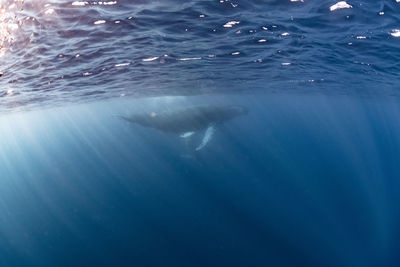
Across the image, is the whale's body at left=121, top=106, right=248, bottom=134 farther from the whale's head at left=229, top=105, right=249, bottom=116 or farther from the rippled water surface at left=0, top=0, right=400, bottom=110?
the rippled water surface at left=0, top=0, right=400, bottom=110

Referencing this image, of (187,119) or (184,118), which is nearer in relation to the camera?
(184,118)

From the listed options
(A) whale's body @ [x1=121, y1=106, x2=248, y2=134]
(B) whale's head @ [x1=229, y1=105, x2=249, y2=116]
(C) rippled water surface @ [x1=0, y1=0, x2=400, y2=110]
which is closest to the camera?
(C) rippled water surface @ [x1=0, y1=0, x2=400, y2=110]

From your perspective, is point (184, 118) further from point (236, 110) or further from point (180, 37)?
point (180, 37)

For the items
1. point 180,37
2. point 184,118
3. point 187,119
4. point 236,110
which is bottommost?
point 236,110

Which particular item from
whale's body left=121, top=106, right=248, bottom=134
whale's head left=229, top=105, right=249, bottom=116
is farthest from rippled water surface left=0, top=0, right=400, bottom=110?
whale's head left=229, top=105, right=249, bottom=116

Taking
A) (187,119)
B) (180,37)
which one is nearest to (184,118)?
(187,119)

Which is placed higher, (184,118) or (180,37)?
(180,37)

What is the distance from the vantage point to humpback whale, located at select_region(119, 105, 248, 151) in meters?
25.8

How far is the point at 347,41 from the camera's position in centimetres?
1298

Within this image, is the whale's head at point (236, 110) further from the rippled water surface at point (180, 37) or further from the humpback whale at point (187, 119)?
Answer: the rippled water surface at point (180, 37)

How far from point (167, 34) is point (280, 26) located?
4.64m

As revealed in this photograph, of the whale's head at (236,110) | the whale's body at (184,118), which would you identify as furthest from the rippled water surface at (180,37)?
the whale's head at (236,110)

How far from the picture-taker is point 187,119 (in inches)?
1019

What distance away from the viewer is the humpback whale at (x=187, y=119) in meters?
25.8
